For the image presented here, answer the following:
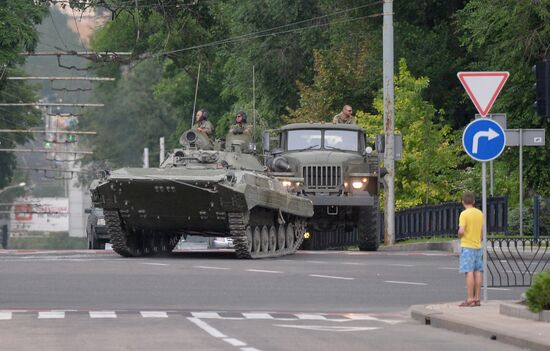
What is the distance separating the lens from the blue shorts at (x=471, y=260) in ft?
74.6

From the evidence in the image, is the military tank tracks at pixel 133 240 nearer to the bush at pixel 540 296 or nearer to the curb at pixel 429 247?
the curb at pixel 429 247

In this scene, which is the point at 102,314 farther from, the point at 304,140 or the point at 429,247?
the point at 429,247

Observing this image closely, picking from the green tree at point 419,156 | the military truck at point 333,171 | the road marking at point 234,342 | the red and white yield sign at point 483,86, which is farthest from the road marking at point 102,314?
the green tree at point 419,156

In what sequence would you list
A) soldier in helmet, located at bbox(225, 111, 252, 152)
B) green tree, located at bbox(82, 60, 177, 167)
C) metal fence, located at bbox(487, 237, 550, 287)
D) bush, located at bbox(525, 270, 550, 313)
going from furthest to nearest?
1. green tree, located at bbox(82, 60, 177, 167)
2. soldier in helmet, located at bbox(225, 111, 252, 152)
3. metal fence, located at bbox(487, 237, 550, 287)
4. bush, located at bbox(525, 270, 550, 313)

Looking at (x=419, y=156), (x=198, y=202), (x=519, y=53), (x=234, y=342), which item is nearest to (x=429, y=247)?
(x=519, y=53)

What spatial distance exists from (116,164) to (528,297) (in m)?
116

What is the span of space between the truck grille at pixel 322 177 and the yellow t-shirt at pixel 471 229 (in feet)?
59.2

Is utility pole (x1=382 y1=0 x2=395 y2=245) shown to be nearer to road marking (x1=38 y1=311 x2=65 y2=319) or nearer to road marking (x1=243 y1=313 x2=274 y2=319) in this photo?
road marking (x1=243 y1=313 x2=274 y2=319)

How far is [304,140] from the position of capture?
4181 cm

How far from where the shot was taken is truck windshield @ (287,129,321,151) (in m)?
41.8

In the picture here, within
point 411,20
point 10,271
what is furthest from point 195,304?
point 411,20

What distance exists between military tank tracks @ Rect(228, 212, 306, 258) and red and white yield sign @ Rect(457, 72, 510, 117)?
11512mm

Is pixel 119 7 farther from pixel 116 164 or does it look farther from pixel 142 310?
pixel 116 164

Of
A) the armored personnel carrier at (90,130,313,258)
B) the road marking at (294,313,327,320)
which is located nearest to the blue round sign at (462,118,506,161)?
the road marking at (294,313,327,320)
